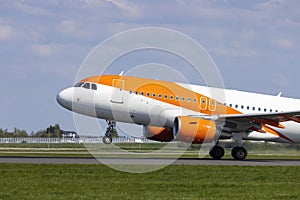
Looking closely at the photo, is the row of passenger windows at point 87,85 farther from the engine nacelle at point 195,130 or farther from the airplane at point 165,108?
the engine nacelle at point 195,130

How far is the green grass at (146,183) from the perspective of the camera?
20094 millimetres

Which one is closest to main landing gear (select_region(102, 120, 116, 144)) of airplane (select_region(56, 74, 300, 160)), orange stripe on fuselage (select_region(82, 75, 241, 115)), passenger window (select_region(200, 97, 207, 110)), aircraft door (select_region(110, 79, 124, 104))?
airplane (select_region(56, 74, 300, 160))

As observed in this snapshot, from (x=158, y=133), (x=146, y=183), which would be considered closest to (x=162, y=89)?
(x=158, y=133)

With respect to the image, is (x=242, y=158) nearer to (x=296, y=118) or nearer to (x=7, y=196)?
(x=296, y=118)

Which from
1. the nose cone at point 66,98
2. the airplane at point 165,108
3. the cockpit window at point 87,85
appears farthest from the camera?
the nose cone at point 66,98

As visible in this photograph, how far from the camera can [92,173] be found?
2723 centimetres

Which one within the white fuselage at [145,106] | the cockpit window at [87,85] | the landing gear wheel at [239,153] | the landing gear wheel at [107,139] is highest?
the cockpit window at [87,85]

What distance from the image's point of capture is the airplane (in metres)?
40.7

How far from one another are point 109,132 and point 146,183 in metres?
19.4

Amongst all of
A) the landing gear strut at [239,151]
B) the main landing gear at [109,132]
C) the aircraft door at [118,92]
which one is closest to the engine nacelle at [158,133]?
the main landing gear at [109,132]

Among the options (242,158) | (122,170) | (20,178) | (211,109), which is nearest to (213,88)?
(211,109)

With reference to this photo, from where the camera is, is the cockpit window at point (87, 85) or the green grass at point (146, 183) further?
the cockpit window at point (87, 85)

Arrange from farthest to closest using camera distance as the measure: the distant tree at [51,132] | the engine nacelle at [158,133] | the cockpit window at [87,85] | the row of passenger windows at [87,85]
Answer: the distant tree at [51,132] → the cockpit window at [87,85] → the row of passenger windows at [87,85] → the engine nacelle at [158,133]

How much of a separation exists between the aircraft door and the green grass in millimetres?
10848
